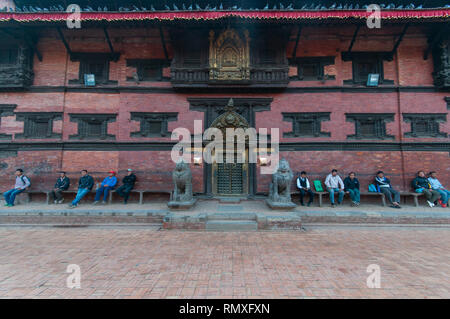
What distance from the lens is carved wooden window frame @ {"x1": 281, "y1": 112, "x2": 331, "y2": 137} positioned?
10031 mm

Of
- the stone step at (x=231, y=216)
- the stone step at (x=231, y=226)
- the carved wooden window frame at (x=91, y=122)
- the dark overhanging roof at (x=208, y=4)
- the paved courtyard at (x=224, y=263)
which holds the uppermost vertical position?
the dark overhanging roof at (x=208, y=4)

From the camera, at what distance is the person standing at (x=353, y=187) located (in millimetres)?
8969

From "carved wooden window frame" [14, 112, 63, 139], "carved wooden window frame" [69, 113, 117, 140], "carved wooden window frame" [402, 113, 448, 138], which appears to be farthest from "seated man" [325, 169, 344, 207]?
"carved wooden window frame" [14, 112, 63, 139]

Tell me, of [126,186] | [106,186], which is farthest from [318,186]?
[106,186]

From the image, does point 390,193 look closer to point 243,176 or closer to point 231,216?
point 243,176

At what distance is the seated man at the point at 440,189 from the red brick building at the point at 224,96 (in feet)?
1.80

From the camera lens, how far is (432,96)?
10.0 metres

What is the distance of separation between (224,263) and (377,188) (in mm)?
9174

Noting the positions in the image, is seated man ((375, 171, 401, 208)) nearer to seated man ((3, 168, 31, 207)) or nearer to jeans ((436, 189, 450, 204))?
jeans ((436, 189, 450, 204))

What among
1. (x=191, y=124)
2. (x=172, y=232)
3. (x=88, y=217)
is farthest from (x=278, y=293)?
(x=191, y=124)

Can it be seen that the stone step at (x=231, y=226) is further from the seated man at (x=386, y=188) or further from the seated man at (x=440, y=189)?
the seated man at (x=440, y=189)

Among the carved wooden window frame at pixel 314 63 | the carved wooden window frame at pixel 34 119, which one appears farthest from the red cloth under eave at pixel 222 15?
the carved wooden window frame at pixel 34 119

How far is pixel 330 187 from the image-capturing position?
8.97m
